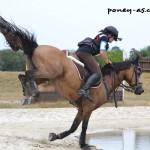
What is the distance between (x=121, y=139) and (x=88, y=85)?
3336 millimetres

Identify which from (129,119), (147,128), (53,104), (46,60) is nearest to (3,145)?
(46,60)

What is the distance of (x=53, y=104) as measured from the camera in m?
25.8

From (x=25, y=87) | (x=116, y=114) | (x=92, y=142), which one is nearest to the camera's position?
(x=25, y=87)

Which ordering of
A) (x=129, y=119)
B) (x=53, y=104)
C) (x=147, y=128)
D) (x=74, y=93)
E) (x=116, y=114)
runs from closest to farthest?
(x=74, y=93) < (x=147, y=128) < (x=129, y=119) < (x=116, y=114) < (x=53, y=104)

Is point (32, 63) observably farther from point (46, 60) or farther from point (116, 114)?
point (116, 114)

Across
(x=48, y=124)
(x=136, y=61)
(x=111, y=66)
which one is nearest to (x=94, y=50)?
(x=111, y=66)

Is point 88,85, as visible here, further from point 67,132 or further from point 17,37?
point 17,37

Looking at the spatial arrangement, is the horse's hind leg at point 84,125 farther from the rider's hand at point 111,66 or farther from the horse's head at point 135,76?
the horse's head at point 135,76

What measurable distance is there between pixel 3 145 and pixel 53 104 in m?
15.2

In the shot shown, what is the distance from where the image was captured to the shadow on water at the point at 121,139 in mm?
12242

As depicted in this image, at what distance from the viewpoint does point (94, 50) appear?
1152 cm

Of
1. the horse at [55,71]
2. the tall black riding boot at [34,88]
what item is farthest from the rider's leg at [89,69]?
the tall black riding boot at [34,88]

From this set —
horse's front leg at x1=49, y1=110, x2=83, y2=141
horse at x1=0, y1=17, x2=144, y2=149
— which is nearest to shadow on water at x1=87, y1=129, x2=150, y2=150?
horse's front leg at x1=49, y1=110, x2=83, y2=141

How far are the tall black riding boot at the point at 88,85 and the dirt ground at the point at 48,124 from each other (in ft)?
4.40
